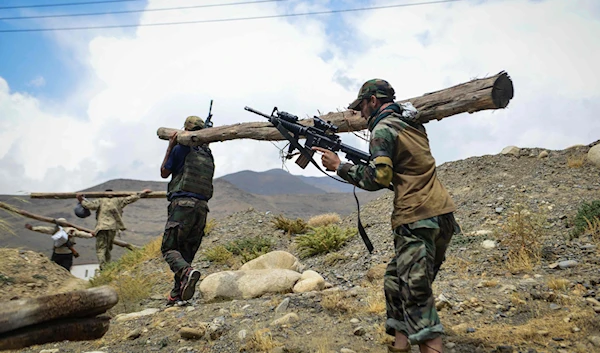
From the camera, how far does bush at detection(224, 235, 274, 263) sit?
10660 mm

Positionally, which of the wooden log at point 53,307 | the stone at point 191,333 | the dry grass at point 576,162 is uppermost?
the dry grass at point 576,162

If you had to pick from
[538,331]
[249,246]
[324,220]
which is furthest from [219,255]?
[538,331]

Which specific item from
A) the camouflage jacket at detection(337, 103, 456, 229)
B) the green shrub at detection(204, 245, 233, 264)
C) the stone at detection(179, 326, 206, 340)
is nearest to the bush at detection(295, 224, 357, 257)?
the green shrub at detection(204, 245, 233, 264)

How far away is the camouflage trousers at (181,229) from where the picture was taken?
21.4 feet

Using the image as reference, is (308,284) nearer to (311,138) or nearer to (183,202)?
(183,202)

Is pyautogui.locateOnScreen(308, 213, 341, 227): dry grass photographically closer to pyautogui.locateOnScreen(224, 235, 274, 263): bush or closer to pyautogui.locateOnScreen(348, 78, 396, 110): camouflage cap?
pyautogui.locateOnScreen(224, 235, 274, 263): bush

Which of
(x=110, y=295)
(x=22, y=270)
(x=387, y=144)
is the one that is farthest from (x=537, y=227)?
(x=22, y=270)

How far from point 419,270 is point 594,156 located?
10.7 metres

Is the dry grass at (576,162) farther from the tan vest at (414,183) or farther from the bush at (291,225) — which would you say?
the tan vest at (414,183)

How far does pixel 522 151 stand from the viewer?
538 inches

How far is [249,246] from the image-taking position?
10.9 m

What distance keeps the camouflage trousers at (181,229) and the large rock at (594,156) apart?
33.0 feet

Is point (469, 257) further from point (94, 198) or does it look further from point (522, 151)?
point (94, 198)

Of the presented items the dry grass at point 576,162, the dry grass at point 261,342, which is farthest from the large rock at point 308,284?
the dry grass at point 576,162
